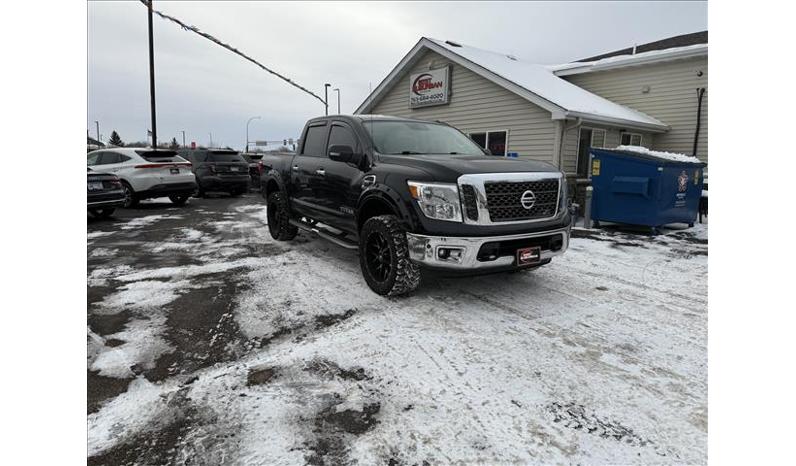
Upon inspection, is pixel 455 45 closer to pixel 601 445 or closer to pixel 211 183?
pixel 211 183

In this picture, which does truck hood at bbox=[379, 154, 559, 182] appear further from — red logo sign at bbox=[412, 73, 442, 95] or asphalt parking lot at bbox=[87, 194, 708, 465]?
red logo sign at bbox=[412, 73, 442, 95]

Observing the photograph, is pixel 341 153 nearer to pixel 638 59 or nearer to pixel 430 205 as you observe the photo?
pixel 430 205

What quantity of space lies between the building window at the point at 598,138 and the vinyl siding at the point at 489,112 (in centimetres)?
180

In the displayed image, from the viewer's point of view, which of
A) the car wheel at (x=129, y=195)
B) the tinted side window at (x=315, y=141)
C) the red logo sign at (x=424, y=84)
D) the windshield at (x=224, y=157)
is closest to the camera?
the tinted side window at (x=315, y=141)

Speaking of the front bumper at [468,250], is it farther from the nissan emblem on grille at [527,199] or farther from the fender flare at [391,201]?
the nissan emblem on grille at [527,199]

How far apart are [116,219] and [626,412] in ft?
35.3

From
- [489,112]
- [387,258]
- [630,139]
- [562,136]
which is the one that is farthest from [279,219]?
[630,139]

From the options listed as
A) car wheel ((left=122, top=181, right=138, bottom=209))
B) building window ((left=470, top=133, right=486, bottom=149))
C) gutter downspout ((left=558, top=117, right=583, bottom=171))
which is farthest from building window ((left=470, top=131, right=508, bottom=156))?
car wheel ((left=122, top=181, right=138, bottom=209))

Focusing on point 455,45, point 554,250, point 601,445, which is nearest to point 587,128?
point 455,45

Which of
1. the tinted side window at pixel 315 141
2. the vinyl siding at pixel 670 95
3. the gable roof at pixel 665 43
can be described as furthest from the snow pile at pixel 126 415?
the gable roof at pixel 665 43

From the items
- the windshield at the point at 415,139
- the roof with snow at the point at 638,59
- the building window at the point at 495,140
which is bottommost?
the windshield at the point at 415,139

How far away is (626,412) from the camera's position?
2.50 meters

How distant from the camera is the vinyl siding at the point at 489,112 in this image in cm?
1184

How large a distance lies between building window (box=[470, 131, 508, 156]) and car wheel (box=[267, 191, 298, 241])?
24.0 feet
